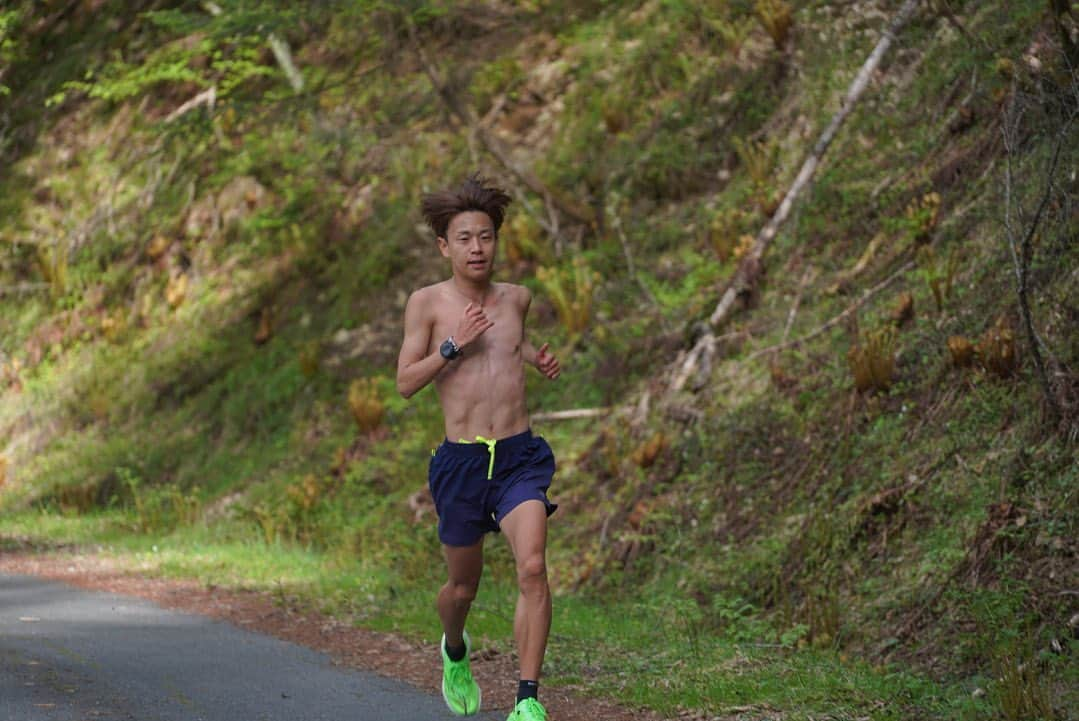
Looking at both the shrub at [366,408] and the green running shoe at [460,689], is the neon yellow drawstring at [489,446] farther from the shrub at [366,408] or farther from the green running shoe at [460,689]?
the shrub at [366,408]

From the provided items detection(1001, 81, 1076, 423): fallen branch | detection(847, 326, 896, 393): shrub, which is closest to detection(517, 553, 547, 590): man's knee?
detection(1001, 81, 1076, 423): fallen branch

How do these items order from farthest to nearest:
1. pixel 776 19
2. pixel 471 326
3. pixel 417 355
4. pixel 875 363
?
pixel 776 19, pixel 875 363, pixel 417 355, pixel 471 326

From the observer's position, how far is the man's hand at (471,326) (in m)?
5.76

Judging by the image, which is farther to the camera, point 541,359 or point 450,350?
point 541,359

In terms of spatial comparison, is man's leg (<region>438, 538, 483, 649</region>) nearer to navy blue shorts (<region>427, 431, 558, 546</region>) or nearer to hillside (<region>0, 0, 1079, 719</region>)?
navy blue shorts (<region>427, 431, 558, 546</region>)

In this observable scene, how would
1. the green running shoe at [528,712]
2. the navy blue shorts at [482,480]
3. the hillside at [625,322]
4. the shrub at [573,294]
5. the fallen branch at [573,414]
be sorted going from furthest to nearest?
the shrub at [573,294], the fallen branch at [573,414], the hillside at [625,322], the navy blue shorts at [482,480], the green running shoe at [528,712]

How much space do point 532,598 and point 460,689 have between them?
3.05 ft

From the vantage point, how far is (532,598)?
554 cm

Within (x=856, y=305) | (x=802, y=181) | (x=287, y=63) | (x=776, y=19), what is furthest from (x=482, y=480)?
(x=287, y=63)

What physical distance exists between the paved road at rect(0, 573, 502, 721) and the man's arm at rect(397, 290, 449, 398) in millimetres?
1611

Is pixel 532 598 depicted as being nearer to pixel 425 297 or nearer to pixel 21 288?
pixel 425 297

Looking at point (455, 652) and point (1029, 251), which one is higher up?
point (1029, 251)

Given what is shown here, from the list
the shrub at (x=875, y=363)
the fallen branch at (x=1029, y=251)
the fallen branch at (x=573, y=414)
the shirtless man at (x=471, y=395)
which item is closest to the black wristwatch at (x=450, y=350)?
the shirtless man at (x=471, y=395)

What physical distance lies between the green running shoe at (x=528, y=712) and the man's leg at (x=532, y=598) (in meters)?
0.11
